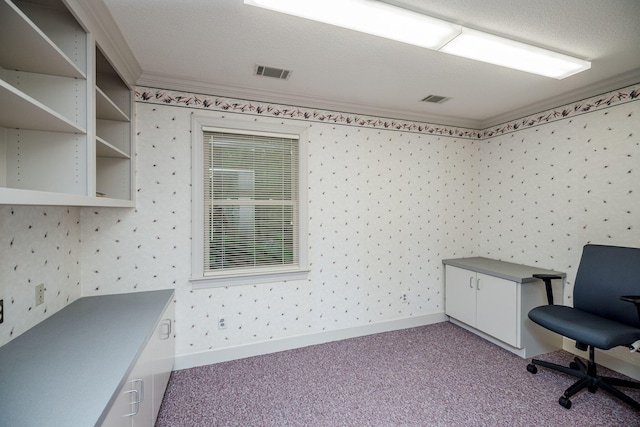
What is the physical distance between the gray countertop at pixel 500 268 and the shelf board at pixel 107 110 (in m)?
3.62

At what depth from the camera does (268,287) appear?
272cm

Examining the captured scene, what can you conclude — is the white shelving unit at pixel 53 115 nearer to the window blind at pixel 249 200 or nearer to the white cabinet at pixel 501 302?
the window blind at pixel 249 200

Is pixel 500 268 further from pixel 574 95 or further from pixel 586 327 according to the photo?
pixel 574 95

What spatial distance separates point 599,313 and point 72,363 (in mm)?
3643

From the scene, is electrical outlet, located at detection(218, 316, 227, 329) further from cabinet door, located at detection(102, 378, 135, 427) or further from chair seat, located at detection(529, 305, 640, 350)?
chair seat, located at detection(529, 305, 640, 350)

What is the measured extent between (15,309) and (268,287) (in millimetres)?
1703

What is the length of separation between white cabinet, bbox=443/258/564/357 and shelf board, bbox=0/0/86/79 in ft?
11.9

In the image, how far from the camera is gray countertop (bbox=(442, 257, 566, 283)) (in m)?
2.66

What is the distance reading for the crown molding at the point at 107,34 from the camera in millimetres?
1435

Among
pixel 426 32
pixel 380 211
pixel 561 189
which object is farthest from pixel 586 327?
pixel 426 32

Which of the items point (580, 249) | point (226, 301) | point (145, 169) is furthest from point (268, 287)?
point (580, 249)

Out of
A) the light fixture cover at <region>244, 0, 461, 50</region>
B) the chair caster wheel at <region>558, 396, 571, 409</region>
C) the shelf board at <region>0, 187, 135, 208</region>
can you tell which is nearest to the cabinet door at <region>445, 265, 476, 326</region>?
the chair caster wheel at <region>558, 396, 571, 409</region>

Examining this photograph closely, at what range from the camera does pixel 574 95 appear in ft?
8.68

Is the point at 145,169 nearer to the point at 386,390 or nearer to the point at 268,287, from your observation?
the point at 268,287
